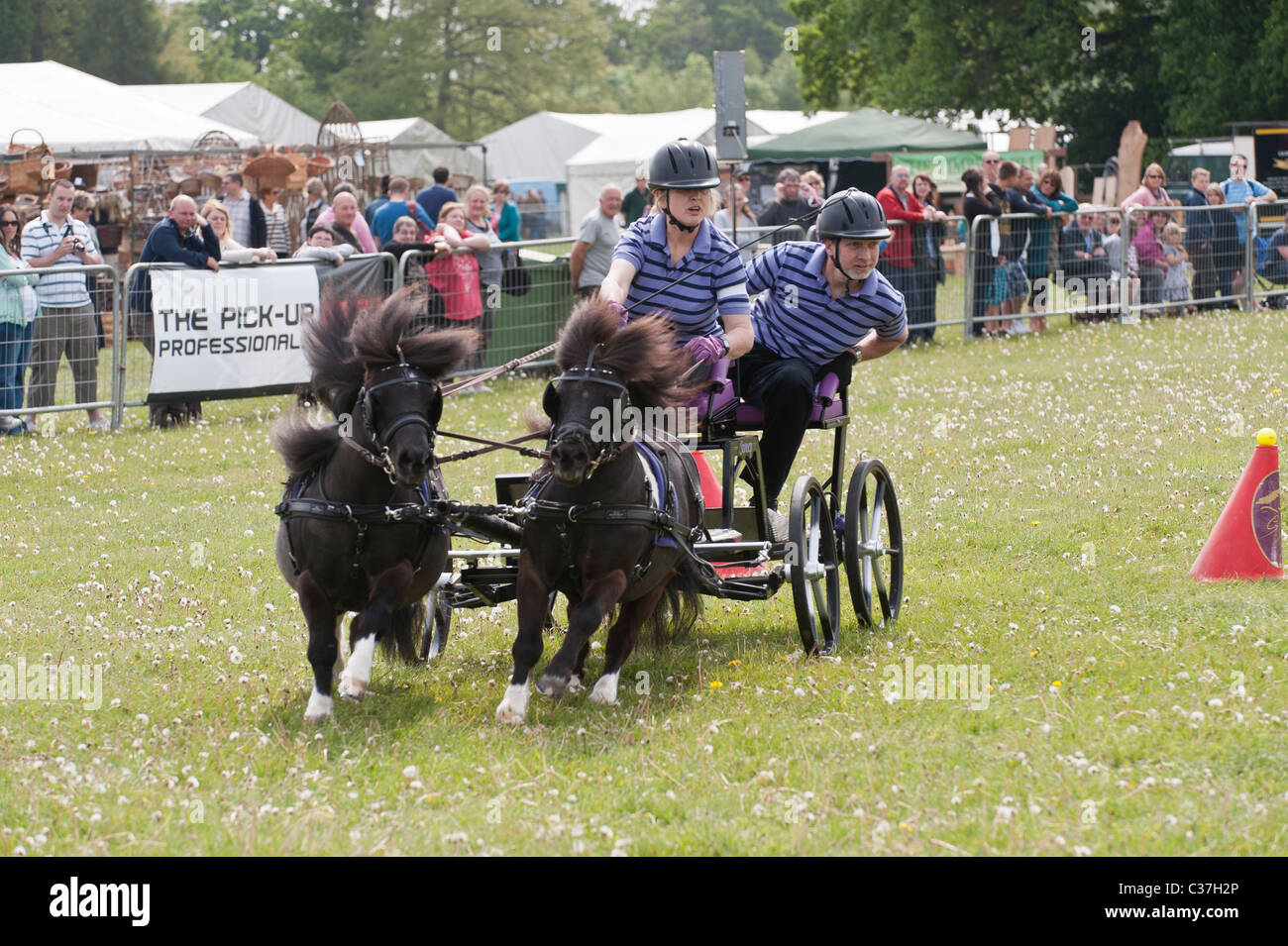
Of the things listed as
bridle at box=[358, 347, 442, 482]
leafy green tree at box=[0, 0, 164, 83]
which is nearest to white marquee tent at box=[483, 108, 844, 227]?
leafy green tree at box=[0, 0, 164, 83]

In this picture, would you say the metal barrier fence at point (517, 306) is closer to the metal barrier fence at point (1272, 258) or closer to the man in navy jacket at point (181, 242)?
the man in navy jacket at point (181, 242)

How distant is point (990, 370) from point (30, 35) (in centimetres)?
5632

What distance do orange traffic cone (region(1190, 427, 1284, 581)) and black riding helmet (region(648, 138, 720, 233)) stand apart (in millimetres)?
3170

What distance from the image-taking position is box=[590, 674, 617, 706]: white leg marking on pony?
255 inches

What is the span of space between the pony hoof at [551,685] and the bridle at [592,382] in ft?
2.49

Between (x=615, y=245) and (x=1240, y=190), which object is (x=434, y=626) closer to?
(x=615, y=245)

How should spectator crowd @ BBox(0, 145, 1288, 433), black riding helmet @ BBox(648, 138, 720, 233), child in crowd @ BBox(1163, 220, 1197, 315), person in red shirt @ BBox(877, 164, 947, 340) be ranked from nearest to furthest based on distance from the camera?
black riding helmet @ BBox(648, 138, 720, 233), spectator crowd @ BBox(0, 145, 1288, 433), person in red shirt @ BBox(877, 164, 947, 340), child in crowd @ BBox(1163, 220, 1197, 315)

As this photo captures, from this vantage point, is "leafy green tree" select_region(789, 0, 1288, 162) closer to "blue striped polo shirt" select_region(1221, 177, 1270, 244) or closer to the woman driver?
"blue striped polo shirt" select_region(1221, 177, 1270, 244)

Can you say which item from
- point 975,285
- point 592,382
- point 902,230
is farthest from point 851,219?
point 975,285

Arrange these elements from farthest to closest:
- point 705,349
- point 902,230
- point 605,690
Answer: point 902,230, point 705,349, point 605,690

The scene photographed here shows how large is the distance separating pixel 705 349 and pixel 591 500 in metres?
0.94

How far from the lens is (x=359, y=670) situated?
19.5 ft
